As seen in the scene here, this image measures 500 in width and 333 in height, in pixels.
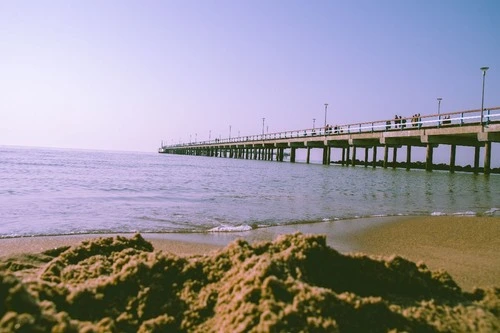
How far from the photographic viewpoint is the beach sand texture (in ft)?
5.20

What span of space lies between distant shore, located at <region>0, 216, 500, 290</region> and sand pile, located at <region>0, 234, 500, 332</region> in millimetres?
939

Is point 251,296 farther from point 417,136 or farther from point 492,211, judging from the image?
point 417,136

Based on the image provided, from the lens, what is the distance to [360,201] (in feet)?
32.4

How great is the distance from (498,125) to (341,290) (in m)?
24.6

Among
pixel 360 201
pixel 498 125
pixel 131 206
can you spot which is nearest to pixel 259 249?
pixel 131 206

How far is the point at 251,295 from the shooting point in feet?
5.79

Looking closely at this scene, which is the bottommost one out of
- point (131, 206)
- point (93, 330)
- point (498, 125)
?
point (131, 206)

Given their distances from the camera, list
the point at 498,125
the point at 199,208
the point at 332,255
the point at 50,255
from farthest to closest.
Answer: the point at 498,125 → the point at 199,208 → the point at 50,255 → the point at 332,255

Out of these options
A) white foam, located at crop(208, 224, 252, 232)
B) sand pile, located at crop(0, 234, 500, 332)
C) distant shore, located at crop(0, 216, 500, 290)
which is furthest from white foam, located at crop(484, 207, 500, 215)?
sand pile, located at crop(0, 234, 500, 332)

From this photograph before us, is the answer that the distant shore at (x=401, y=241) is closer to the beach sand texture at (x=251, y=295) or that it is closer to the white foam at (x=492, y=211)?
the beach sand texture at (x=251, y=295)

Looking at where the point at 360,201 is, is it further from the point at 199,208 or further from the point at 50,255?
the point at 50,255

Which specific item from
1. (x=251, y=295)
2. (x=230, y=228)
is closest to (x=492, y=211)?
(x=230, y=228)

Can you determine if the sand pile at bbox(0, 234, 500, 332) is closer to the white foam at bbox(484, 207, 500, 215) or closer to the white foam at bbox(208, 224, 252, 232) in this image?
the white foam at bbox(208, 224, 252, 232)

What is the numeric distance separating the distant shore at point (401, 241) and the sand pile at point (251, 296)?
939 mm
